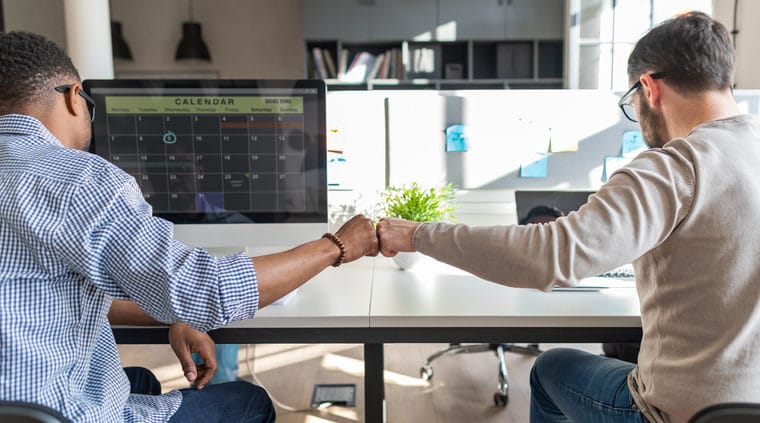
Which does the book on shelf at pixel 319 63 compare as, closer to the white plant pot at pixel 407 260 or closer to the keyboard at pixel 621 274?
the white plant pot at pixel 407 260

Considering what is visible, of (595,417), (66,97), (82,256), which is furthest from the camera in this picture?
(595,417)

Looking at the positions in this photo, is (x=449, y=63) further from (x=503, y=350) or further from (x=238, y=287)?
(x=238, y=287)

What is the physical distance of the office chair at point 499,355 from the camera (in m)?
2.49

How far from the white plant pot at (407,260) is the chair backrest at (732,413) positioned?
952 mm

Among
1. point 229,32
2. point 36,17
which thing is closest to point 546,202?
point 229,32

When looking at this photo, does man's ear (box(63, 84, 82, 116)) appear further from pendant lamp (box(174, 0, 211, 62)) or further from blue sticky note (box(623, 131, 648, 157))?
pendant lamp (box(174, 0, 211, 62))

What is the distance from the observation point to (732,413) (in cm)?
76

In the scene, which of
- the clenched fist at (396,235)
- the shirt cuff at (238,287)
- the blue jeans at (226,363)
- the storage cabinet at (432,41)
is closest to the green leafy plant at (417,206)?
the clenched fist at (396,235)

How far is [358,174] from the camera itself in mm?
2037

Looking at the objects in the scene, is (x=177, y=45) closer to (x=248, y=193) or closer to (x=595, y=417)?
(x=248, y=193)

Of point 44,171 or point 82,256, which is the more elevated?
point 44,171

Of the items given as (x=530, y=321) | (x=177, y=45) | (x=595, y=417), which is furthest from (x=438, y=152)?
(x=177, y=45)

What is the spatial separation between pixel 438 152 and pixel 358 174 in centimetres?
27

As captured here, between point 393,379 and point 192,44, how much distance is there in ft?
14.7
